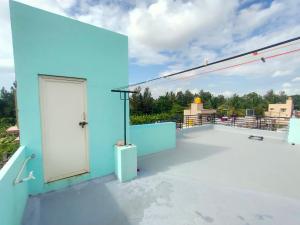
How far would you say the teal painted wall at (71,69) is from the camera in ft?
7.67

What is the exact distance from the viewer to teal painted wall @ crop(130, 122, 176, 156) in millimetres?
4387

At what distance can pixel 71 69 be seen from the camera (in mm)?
2723

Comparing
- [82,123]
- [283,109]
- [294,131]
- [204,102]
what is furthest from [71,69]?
[204,102]

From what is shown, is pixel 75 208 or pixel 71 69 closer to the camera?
pixel 75 208

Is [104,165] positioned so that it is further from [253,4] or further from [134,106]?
[134,106]

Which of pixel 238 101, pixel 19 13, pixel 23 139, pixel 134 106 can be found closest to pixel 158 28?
pixel 19 13

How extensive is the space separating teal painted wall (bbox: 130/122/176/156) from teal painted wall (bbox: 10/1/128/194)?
100 cm

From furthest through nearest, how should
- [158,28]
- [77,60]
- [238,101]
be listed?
[238,101], [158,28], [77,60]

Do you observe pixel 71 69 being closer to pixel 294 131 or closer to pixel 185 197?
pixel 185 197

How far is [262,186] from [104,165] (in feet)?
9.80

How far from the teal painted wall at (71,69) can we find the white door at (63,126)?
9 cm

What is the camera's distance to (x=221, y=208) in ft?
7.28

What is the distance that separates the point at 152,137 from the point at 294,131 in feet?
17.9

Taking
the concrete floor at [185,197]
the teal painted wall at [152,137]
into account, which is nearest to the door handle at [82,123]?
the concrete floor at [185,197]
